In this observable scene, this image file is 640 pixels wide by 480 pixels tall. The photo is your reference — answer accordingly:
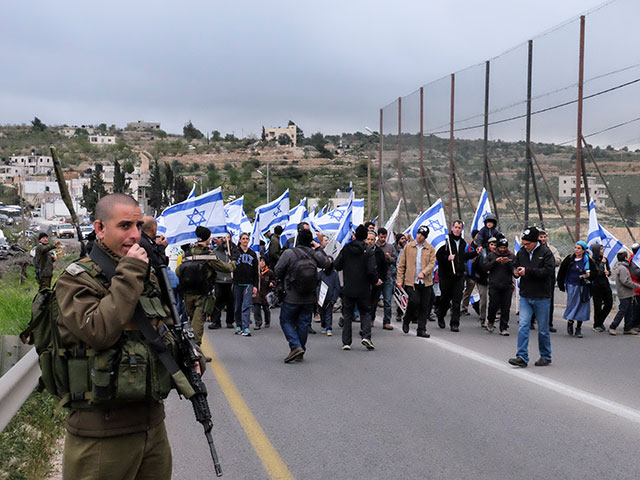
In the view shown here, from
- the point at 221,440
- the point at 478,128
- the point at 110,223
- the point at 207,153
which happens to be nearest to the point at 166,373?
the point at 110,223

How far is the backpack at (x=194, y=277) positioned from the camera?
9.64 m

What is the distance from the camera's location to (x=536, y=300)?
9883 millimetres

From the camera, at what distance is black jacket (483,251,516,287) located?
13234mm

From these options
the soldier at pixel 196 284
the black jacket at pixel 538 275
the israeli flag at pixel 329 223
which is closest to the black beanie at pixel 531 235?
the black jacket at pixel 538 275

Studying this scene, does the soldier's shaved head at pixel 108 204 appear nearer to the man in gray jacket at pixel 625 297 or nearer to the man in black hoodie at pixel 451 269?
the man in black hoodie at pixel 451 269

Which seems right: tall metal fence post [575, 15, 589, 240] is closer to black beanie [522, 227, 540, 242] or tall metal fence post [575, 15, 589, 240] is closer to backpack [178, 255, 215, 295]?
black beanie [522, 227, 540, 242]

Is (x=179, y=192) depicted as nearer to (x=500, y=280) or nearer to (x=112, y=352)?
(x=500, y=280)

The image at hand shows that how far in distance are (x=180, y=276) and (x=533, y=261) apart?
478 centimetres

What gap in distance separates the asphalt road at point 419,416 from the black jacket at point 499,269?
2.11m

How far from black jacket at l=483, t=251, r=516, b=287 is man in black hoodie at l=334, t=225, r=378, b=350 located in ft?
9.40

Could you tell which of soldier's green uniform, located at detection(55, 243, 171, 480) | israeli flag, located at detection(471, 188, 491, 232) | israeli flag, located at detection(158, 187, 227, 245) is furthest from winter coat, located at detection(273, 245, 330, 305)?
israeli flag, located at detection(471, 188, 491, 232)

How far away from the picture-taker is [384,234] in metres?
14.3

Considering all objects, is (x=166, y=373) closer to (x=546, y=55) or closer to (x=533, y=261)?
(x=533, y=261)

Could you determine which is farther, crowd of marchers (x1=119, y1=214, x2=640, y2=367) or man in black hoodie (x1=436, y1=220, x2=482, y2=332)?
man in black hoodie (x1=436, y1=220, x2=482, y2=332)
